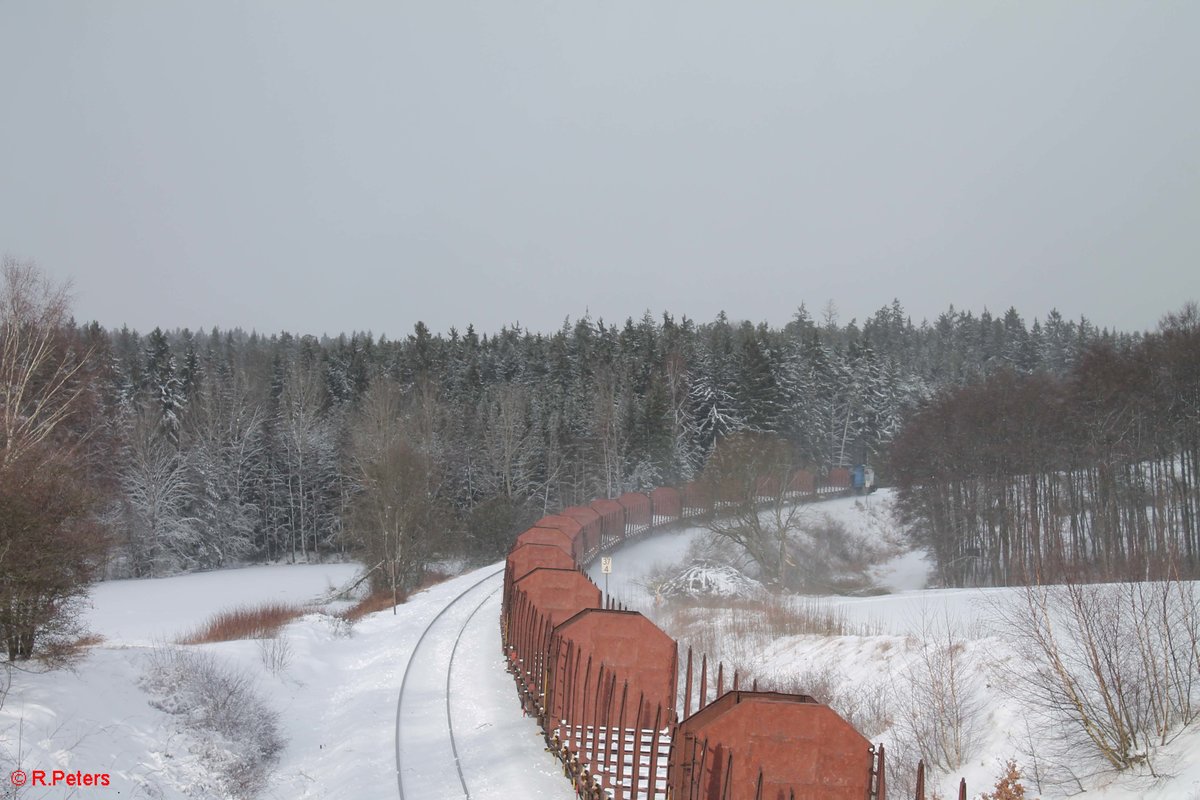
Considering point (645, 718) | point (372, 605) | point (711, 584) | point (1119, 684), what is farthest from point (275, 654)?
point (711, 584)

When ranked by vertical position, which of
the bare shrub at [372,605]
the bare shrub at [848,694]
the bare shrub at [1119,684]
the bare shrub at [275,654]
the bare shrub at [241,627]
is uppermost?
the bare shrub at [1119,684]

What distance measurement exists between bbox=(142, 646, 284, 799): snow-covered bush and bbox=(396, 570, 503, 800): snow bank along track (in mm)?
2233

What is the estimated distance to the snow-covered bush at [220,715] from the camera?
41.6ft

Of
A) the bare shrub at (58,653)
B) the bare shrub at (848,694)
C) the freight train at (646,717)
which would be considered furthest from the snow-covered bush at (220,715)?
the bare shrub at (848,694)

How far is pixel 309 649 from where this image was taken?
72.0 feet

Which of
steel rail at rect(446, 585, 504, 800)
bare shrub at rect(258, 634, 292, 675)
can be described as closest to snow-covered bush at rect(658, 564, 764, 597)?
steel rail at rect(446, 585, 504, 800)

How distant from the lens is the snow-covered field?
11047 mm

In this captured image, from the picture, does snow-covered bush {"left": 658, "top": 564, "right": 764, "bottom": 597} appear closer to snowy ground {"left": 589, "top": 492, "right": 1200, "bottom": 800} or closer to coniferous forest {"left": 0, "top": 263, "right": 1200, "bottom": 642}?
snowy ground {"left": 589, "top": 492, "right": 1200, "bottom": 800}

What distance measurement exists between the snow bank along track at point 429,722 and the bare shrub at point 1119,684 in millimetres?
8893

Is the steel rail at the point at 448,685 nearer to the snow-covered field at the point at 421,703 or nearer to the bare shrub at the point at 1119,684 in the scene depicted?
the snow-covered field at the point at 421,703

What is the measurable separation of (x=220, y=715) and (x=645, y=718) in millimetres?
7419

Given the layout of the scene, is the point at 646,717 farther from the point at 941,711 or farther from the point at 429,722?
the point at 941,711

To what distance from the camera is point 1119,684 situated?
11.4 m

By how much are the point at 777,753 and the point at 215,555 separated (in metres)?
68.2
